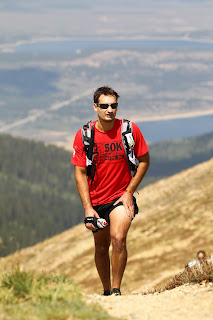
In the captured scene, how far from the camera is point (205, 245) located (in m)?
22.0

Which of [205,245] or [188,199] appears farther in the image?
[188,199]

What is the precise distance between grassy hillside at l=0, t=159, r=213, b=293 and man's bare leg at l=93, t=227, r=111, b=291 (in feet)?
24.1

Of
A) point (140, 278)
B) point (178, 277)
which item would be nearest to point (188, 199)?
point (140, 278)

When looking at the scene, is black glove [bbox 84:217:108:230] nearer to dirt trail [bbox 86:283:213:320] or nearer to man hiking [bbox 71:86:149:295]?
man hiking [bbox 71:86:149:295]

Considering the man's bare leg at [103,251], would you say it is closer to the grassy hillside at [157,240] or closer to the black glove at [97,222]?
the black glove at [97,222]

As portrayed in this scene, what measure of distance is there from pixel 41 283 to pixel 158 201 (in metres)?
32.7

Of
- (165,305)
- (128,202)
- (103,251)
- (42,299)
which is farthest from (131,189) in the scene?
(42,299)

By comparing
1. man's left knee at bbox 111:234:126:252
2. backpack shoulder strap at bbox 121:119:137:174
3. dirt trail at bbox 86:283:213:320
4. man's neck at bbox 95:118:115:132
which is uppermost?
man's neck at bbox 95:118:115:132

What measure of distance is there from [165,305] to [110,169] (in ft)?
7.33

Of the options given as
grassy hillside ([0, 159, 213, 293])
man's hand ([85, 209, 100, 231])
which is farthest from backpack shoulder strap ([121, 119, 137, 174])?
grassy hillside ([0, 159, 213, 293])

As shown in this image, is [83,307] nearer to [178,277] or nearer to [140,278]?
[178,277]

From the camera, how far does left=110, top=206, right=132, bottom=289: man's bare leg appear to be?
7328mm

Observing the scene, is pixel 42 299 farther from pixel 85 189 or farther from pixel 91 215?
pixel 85 189

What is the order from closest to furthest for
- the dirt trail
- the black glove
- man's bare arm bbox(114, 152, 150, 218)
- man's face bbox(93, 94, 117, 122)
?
the dirt trail
man's face bbox(93, 94, 117, 122)
the black glove
man's bare arm bbox(114, 152, 150, 218)
